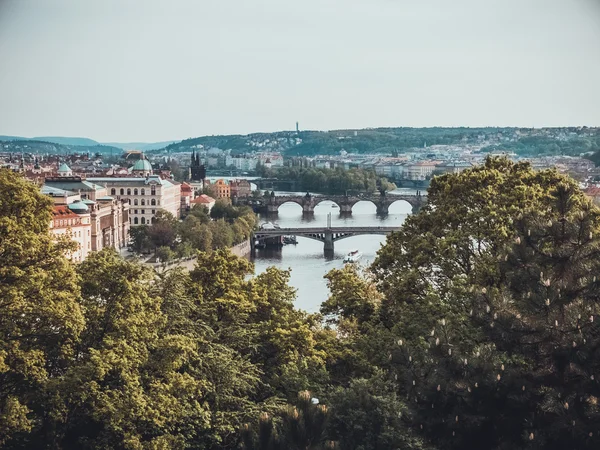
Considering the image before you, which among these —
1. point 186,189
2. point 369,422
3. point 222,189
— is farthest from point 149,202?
point 369,422

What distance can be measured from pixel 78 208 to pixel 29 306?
2862cm

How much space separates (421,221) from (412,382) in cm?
546

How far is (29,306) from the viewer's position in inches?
361

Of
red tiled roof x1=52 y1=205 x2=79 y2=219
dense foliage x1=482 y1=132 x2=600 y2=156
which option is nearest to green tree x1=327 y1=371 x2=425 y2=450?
red tiled roof x1=52 y1=205 x2=79 y2=219

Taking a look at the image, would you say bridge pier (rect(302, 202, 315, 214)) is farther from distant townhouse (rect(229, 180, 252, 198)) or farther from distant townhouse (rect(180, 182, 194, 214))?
distant townhouse (rect(180, 182, 194, 214))

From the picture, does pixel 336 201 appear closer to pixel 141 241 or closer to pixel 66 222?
pixel 141 241

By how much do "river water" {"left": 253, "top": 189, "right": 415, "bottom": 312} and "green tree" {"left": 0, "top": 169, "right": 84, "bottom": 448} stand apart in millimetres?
4745

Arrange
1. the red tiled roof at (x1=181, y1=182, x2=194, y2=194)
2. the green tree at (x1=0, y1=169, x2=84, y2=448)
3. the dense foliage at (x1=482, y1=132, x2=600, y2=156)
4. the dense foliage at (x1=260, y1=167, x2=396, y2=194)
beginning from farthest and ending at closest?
the dense foliage at (x1=482, y1=132, x2=600, y2=156) < the dense foliage at (x1=260, y1=167, x2=396, y2=194) < the red tiled roof at (x1=181, y1=182, x2=194, y2=194) < the green tree at (x1=0, y1=169, x2=84, y2=448)

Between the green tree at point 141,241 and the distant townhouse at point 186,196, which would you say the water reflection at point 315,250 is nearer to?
the green tree at point 141,241

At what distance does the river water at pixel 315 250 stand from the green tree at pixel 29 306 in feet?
15.6

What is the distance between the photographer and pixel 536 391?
7.73 metres

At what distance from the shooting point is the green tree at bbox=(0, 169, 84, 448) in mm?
9102

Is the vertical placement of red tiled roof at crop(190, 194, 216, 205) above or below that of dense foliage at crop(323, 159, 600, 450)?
below

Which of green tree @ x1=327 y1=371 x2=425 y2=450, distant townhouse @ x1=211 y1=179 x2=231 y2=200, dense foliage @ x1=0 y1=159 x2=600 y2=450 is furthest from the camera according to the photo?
distant townhouse @ x1=211 y1=179 x2=231 y2=200
